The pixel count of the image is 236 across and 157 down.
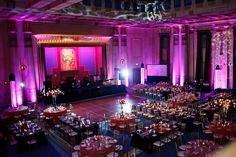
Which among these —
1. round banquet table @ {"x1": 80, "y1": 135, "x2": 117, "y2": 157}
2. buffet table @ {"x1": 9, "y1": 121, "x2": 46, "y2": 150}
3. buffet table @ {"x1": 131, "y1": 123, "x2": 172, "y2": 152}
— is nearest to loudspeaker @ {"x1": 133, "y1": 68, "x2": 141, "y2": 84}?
buffet table @ {"x1": 131, "y1": 123, "x2": 172, "y2": 152}

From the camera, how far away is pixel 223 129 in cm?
921

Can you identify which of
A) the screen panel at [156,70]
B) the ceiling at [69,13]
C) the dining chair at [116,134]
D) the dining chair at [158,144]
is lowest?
the dining chair at [116,134]

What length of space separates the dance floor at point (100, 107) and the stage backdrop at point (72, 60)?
7.09 metres

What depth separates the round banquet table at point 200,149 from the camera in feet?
23.3

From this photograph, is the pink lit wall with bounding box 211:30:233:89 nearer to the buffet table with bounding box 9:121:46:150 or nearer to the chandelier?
the chandelier

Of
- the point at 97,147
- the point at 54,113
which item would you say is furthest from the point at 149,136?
the point at 54,113

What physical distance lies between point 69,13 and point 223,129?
390 inches

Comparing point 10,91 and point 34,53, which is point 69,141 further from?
point 34,53

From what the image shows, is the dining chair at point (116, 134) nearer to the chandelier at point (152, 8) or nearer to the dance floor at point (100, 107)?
the dance floor at point (100, 107)

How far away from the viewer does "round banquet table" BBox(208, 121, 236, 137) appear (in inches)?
359

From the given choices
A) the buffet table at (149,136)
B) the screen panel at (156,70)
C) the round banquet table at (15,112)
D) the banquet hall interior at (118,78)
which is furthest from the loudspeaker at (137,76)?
the buffet table at (149,136)

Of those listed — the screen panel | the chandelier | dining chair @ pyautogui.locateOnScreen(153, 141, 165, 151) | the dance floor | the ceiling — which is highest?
the ceiling

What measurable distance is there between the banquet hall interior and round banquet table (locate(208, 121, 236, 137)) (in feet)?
0.13

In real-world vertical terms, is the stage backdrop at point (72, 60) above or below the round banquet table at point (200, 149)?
above
